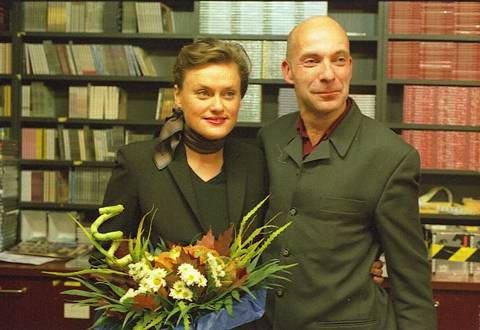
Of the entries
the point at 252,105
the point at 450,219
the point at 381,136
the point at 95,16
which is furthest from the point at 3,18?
the point at 450,219

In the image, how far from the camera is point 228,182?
166 centimetres

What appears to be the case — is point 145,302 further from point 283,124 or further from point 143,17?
point 143,17

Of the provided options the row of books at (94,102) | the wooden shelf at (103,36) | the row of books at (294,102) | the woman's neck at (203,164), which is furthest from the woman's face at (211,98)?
the row of books at (94,102)

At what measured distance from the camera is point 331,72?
1622mm

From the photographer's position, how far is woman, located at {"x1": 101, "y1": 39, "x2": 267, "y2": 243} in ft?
5.14

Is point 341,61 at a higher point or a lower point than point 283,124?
higher

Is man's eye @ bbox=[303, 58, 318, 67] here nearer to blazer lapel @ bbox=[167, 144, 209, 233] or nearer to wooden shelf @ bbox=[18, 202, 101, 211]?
blazer lapel @ bbox=[167, 144, 209, 233]

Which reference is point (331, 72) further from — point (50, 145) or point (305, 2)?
point (50, 145)

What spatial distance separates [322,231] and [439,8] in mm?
2263

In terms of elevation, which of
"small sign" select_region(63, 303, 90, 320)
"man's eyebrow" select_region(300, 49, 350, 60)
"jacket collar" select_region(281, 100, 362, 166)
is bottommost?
"small sign" select_region(63, 303, 90, 320)

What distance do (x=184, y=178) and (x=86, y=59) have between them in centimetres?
223

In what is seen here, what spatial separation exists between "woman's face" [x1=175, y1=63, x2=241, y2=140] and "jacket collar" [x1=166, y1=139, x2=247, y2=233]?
118mm

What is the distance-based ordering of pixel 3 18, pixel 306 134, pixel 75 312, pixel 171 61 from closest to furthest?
pixel 306 134
pixel 75 312
pixel 3 18
pixel 171 61

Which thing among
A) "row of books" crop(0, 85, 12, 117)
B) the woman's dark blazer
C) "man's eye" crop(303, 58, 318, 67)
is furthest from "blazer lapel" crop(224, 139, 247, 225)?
"row of books" crop(0, 85, 12, 117)
